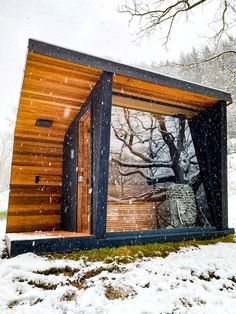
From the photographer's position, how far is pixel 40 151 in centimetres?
587

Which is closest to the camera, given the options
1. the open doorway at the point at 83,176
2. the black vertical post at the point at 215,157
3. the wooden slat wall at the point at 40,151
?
the wooden slat wall at the point at 40,151

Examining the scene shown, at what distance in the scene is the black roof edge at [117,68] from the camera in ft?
11.2

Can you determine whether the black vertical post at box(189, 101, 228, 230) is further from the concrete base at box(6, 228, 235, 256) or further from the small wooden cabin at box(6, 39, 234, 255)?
the concrete base at box(6, 228, 235, 256)

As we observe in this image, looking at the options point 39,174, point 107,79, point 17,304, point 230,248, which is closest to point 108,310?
point 17,304

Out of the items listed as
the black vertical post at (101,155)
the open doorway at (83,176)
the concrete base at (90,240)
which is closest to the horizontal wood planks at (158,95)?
the black vertical post at (101,155)

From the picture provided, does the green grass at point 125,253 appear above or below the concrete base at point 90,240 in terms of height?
below

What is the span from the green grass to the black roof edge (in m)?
2.78

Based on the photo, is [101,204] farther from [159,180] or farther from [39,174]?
[159,180]

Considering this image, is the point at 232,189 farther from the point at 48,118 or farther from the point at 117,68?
the point at 117,68

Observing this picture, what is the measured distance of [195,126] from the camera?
5.86 meters

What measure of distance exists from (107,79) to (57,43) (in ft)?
2.98

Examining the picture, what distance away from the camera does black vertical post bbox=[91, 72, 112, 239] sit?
12.3 feet

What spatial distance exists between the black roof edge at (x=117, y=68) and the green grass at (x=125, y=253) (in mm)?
2781

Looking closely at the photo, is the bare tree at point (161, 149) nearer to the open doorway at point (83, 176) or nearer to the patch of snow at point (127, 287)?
the open doorway at point (83, 176)
